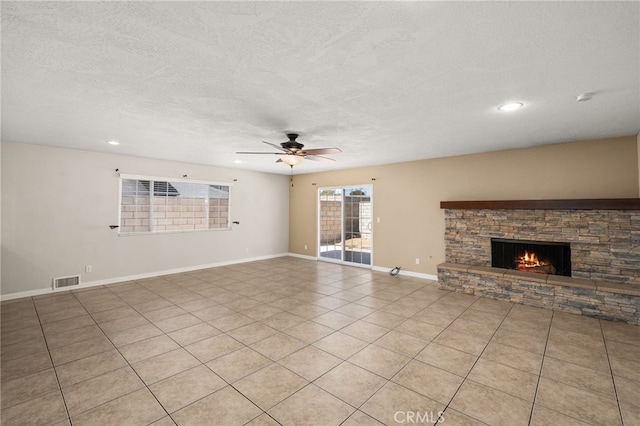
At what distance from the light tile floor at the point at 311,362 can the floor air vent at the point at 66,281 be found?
34 centimetres

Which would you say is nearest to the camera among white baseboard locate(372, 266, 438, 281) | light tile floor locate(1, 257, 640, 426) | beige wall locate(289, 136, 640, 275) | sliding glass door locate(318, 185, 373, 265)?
light tile floor locate(1, 257, 640, 426)

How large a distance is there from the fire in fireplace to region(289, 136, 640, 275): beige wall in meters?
0.83

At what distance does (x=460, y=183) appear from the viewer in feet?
17.6

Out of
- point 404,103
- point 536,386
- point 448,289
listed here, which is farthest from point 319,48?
point 448,289

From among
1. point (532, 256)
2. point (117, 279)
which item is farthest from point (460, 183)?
point (117, 279)

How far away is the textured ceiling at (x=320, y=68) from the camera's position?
5.12 feet

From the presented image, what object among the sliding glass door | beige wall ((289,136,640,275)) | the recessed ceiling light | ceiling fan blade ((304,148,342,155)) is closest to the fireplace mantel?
beige wall ((289,136,640,275))

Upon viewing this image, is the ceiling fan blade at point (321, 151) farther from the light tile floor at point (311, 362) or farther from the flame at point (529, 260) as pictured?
the flame at point (529, 260)

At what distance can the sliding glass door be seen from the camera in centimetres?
689

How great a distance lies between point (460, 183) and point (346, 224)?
2991mm

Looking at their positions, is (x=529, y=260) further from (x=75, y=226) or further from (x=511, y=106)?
(x=75, y=226)

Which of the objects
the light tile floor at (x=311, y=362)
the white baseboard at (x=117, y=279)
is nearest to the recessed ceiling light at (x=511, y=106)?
the light tile floor at (x=311, y=362)

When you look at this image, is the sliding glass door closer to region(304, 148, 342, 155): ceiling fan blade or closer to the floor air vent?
region(304, 148, 342, 155): ceiling fan blade

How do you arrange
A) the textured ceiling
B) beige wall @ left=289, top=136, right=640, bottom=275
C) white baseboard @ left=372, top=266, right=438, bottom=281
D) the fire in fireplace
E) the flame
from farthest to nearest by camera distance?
white baseboard @ left=372, top=266, right=438, bottom=281 < the flame < the fire in fireplace < beige wall @ left=289, top=136, right=640, bottom=275 < the textured ceiling
